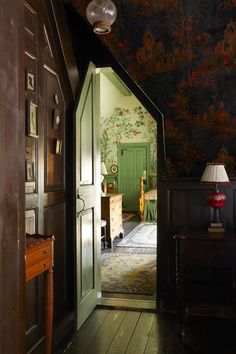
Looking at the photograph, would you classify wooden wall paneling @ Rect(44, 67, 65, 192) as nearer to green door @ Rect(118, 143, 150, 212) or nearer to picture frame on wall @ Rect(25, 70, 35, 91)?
picture frame on wall @ Rect(25, 70, 35, 91)

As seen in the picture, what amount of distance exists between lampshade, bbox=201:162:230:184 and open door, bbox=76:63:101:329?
1.06 meters

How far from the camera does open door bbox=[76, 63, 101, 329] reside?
291 cm

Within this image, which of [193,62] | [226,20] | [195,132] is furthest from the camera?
[195,132]

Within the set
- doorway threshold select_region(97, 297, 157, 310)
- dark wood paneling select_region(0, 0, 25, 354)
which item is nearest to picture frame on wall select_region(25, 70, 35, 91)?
dark wood paneling select_region(0, 0, 25, 354)

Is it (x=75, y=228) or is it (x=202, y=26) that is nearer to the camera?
(x=202, y=26)

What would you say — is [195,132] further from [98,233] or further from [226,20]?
[98,233]

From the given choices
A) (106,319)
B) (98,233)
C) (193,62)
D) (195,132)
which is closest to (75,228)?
(98,233)

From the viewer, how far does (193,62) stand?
271cm

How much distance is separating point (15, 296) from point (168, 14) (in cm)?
241

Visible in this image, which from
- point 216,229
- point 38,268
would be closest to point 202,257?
point 216,229

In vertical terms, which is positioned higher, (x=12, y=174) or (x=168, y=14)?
(x=168, y=14)

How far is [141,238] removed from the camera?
20.7ft

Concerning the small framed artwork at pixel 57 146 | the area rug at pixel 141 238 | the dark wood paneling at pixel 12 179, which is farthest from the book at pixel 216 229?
the area rug at pixel 141 238

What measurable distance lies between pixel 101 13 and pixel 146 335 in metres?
2.42
